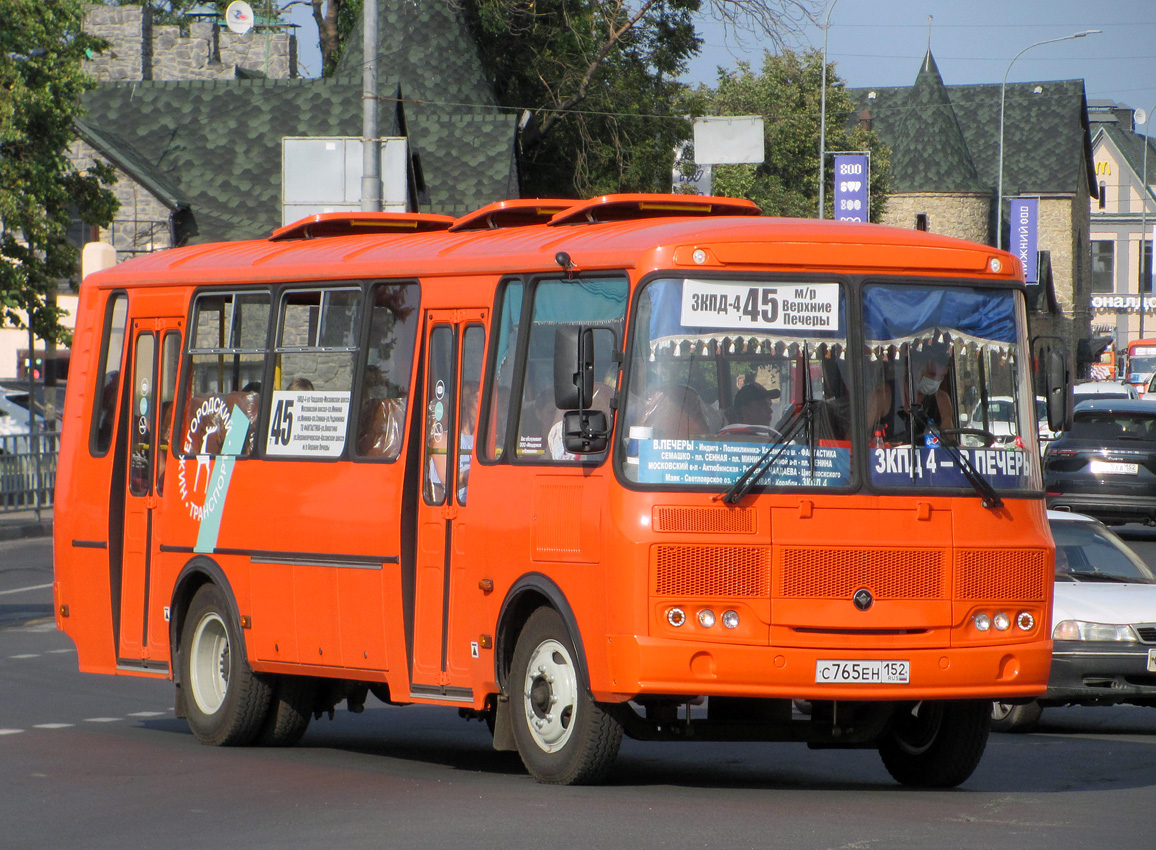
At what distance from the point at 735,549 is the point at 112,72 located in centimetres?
5384

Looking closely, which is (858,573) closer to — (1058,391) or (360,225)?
(1058,391)

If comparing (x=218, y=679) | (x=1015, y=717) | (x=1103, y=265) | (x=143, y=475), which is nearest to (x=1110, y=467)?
(x=1015, y=717)

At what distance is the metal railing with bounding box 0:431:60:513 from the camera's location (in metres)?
29.9

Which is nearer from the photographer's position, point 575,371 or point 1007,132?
point 575,371

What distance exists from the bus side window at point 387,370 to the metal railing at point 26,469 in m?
20.2

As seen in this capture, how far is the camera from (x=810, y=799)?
29.3 feet

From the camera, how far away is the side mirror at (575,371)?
859cm

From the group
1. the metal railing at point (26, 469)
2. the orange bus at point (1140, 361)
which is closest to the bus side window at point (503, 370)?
the metal railing at point (26, 469)

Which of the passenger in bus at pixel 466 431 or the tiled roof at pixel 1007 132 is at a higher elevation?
the tiled roof at pixel 1007 132

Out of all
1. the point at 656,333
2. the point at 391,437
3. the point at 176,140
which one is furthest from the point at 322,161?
the point at 176,140

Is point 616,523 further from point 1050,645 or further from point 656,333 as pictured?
point 1050,645

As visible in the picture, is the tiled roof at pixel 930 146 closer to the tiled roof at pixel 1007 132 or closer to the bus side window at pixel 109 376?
the tiled roof at pixel 1007 132

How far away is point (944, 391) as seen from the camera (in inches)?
359

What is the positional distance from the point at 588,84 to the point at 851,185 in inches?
253
